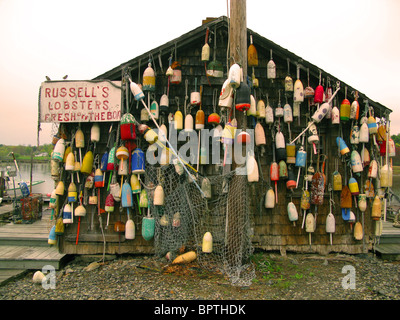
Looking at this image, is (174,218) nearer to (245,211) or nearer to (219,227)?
(219,227)

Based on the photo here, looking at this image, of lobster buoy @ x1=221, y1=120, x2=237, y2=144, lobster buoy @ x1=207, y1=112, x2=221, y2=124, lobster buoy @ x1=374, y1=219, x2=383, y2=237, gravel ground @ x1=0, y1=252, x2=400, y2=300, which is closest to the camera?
gravel ground @ x1=0, y1=252, x2=400, y2=300

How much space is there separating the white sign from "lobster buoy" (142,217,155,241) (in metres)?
1.78

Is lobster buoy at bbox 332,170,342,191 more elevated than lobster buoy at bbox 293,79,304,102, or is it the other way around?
lobster buoy at bbox 293,79,304,102

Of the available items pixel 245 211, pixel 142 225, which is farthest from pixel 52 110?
pixel 245 211

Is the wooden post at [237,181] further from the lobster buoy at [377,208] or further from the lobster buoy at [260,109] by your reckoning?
the lobster buoy at [377,208]

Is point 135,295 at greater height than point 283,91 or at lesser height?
lesser

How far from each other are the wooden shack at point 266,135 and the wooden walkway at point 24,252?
1.14 feet

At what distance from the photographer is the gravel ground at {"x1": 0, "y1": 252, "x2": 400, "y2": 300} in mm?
3863

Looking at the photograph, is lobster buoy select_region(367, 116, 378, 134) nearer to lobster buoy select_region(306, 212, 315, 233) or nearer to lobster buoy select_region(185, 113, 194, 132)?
lobster buoy select_region(306, 212, 315, 233)

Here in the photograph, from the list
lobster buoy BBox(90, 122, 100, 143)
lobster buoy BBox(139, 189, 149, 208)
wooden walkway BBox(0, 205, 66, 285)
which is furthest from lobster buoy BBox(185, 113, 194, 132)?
wooden walkway BBox(0, 205, 66, 285)

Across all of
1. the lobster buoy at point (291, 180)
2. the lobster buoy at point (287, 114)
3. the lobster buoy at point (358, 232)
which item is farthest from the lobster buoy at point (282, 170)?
the lobster buoy at point (358, 232)

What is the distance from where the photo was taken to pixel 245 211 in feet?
14.5

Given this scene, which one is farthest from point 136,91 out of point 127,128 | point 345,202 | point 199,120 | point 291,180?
point 345,202
